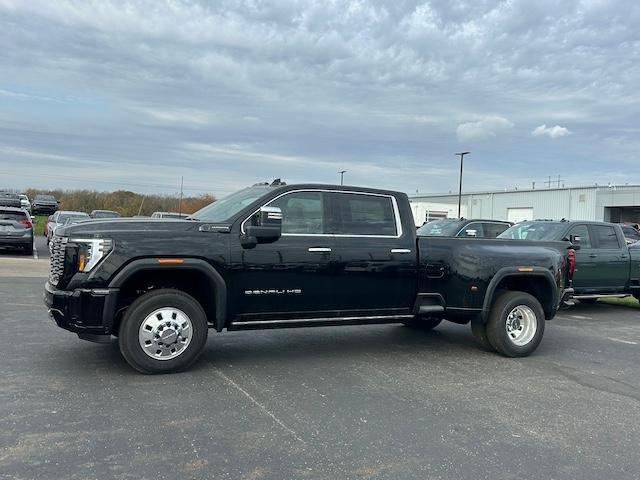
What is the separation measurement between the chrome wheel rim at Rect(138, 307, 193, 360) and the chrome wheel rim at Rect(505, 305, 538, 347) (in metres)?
3.99

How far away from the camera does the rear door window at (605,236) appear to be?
37.3 ft

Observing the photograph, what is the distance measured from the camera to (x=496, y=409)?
5020 millimetres

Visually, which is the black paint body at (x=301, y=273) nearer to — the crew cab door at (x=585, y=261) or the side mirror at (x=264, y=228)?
the side mirror at (x=264, y=228)

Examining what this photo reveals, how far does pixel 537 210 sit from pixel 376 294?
49.5m

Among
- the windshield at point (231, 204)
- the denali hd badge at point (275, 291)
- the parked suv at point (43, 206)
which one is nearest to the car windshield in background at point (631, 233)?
the windshield at point (231, 204)

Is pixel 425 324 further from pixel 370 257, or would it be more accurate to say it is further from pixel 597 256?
pixel 597 256

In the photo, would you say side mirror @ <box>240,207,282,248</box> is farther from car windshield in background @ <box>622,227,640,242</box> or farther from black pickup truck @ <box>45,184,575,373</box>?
car windshield in background @ <box>622,227,640,242</box>

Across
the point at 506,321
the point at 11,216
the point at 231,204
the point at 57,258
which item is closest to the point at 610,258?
the point at 506,321

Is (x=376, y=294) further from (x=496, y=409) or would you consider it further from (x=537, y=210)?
(x=537, y=210)

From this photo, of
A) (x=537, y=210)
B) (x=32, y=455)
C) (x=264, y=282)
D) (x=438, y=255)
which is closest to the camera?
(x=32, y=455)

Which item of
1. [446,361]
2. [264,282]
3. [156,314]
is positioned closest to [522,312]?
[446,361]

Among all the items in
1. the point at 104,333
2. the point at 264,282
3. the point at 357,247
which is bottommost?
the point at 104,333

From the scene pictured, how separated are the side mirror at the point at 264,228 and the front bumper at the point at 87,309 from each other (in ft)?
4.42

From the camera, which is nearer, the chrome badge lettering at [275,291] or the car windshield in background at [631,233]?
the chrome badge lettering at [275,291]
